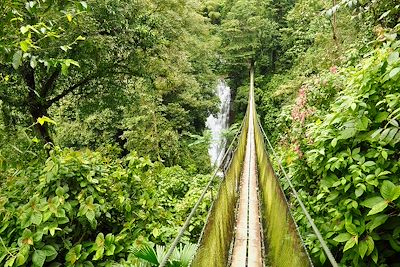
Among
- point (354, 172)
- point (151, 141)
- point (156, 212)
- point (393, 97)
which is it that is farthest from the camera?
point (151, 141)

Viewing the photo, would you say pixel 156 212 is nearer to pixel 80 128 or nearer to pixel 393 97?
pixel 393 97

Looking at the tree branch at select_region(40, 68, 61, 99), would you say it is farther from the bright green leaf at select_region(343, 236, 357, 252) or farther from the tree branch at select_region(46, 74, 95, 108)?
the bright green leaf at select_region(343, 236, 357, 252)

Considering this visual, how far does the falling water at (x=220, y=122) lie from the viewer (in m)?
15.6

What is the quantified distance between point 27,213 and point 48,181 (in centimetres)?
30

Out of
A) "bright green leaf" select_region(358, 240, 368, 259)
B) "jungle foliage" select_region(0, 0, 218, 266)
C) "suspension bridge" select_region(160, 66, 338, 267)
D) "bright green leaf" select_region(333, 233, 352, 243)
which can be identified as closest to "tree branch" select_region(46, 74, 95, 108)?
"jungle foliage" select_region(0, 0, 218, 266)

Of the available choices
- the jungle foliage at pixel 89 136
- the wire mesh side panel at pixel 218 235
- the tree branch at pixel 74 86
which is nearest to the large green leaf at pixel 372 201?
the wire mesh side panel at pixel 218 235

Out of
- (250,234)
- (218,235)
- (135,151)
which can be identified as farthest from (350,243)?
(135,151)

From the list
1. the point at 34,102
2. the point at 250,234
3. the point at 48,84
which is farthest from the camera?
the point at 48,84

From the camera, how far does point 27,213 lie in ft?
7.70

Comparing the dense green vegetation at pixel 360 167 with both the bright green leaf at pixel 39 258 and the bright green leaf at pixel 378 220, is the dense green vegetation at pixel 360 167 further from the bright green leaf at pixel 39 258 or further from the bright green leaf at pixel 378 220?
the bright green leaf at pixel 39 258

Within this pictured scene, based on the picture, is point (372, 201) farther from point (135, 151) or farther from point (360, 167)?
point (135, 151)

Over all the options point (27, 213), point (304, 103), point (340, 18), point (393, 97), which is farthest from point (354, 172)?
point (340, 18)

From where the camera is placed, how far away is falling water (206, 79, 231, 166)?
1557 cm

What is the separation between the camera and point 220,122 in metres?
18.3
